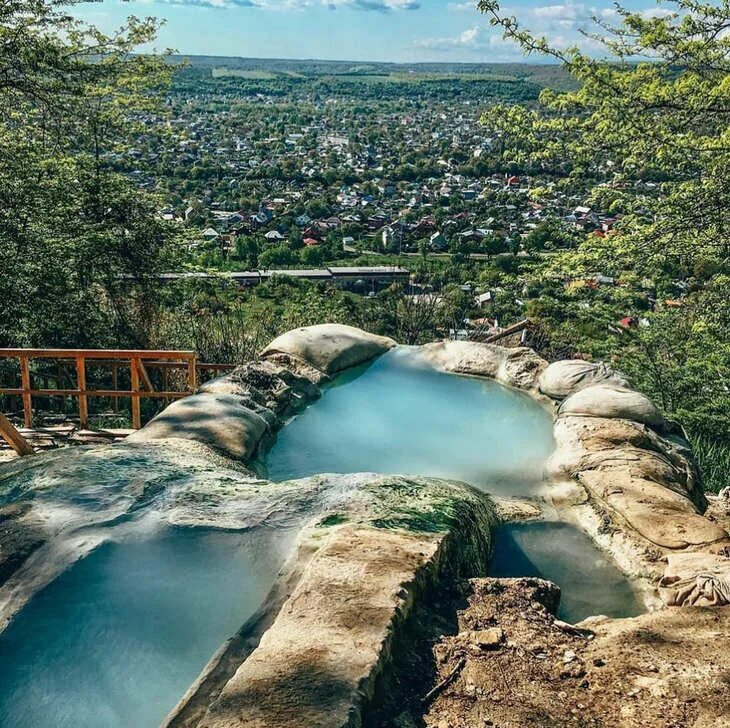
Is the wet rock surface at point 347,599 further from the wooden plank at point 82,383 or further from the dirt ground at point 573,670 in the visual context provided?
the wooden plank at point 82,383

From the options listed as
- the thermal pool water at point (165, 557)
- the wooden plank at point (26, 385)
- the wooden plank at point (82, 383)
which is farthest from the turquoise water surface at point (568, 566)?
the wooden plank at point (26, 385)

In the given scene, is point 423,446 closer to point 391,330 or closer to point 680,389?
point 680,389

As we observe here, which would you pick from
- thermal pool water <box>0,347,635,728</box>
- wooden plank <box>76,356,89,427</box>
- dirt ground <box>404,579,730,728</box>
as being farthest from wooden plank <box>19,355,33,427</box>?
dirt ground <box>404,579,730,728</box>

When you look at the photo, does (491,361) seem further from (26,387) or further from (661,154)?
(26,387)

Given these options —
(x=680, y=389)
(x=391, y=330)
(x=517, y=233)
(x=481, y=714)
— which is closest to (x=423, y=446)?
(x=481, y=714)

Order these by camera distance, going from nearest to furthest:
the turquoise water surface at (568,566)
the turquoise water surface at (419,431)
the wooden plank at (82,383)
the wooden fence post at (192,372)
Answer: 1. the turquoise water surface at (568,566)
2. the turquoise water surface at (419,431)
3. the wooden plank at (82,383)
4. the wooden fence post at (192,372)

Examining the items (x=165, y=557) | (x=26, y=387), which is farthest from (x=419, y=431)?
(x=26, y=387)
